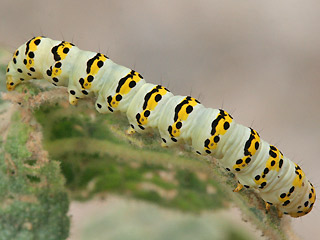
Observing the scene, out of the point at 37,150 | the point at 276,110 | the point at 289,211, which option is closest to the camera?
the point at 37,150

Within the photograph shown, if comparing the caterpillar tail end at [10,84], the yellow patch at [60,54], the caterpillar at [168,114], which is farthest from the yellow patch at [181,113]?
the caterpillar tail end at [10,84]

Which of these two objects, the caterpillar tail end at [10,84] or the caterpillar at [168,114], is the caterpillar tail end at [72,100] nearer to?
the caterpillar at [168,114]

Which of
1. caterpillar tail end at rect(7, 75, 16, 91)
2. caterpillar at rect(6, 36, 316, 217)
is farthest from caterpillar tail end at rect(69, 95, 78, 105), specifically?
caterpillar tail end at rect(7, 75, 16, 91)

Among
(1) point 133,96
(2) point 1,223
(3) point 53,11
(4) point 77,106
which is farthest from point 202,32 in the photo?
(2) point 1,223

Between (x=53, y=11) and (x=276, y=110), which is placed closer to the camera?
(x=276, y=110)

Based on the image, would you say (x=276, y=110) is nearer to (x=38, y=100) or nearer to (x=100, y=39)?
(x=100, y=39)

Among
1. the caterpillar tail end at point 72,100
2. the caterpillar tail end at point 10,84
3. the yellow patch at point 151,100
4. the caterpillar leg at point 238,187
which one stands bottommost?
the caterpillar leg at point 238,187
